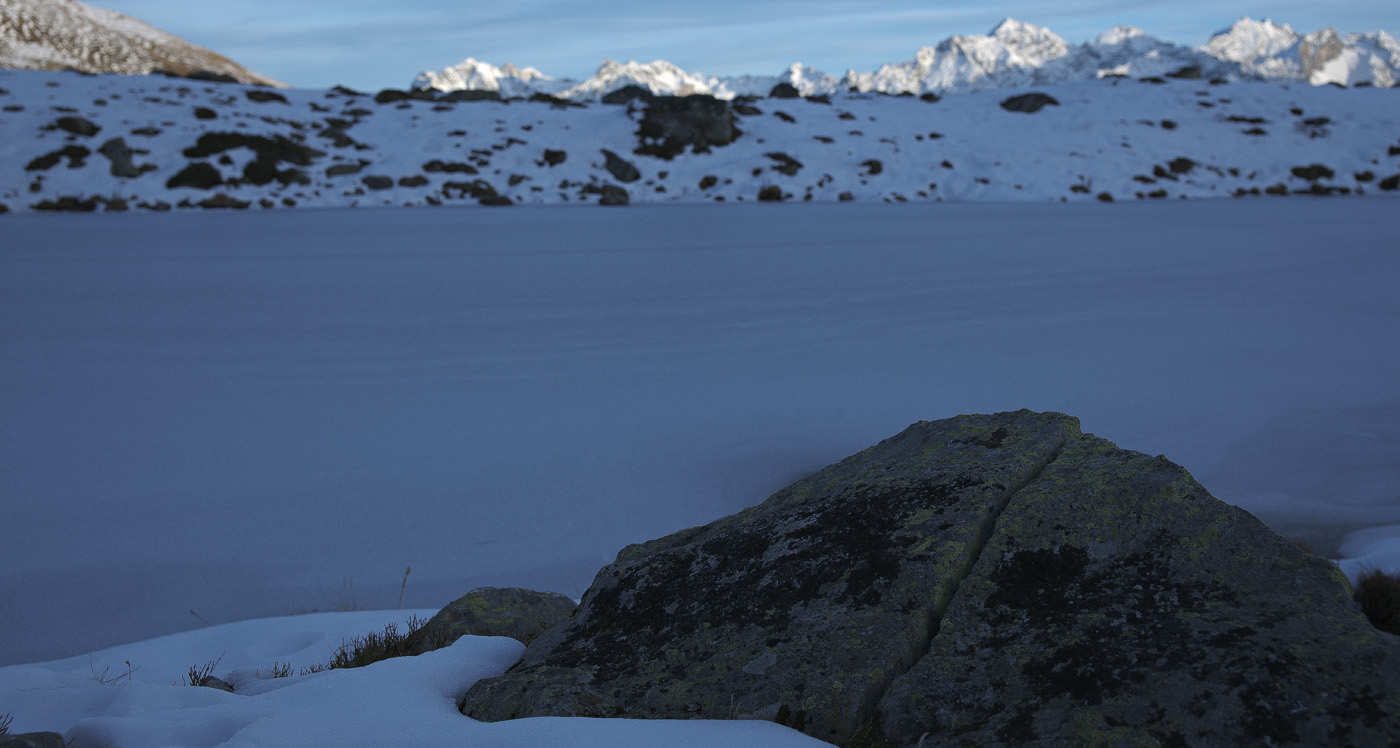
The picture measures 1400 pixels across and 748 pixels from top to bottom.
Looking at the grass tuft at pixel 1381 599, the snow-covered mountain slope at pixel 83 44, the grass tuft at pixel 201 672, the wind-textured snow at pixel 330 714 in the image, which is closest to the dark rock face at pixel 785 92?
the grass tuft at pixel 1381 599

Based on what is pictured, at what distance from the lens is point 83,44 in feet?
413

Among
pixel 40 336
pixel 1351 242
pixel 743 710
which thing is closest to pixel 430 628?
pixel 743 710

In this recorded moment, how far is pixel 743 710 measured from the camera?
1935 millimetres

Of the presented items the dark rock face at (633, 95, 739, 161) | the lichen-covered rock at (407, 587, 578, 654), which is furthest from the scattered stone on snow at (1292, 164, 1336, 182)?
the lichen-covered rock at (407, 587, 578, 654)

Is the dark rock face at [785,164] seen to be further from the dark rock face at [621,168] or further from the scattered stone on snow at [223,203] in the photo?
the scattered stone on snow at [223,203]

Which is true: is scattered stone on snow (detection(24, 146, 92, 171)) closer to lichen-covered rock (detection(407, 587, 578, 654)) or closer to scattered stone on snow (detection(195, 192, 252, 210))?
scattered stone on snow (detection(195, 192, 252, 210))

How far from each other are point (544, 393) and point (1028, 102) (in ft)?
108

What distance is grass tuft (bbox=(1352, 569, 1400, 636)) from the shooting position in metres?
2.79

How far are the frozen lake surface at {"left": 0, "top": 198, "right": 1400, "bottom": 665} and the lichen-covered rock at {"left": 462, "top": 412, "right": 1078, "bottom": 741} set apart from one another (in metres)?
1.66

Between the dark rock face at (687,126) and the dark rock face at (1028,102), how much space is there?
40.5 ft

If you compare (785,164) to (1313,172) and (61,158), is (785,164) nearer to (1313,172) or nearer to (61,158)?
(1313,172)

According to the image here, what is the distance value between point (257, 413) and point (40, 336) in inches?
146

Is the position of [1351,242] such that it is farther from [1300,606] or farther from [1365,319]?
[1300,606]

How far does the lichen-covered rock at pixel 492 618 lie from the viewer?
2824 millimetres
